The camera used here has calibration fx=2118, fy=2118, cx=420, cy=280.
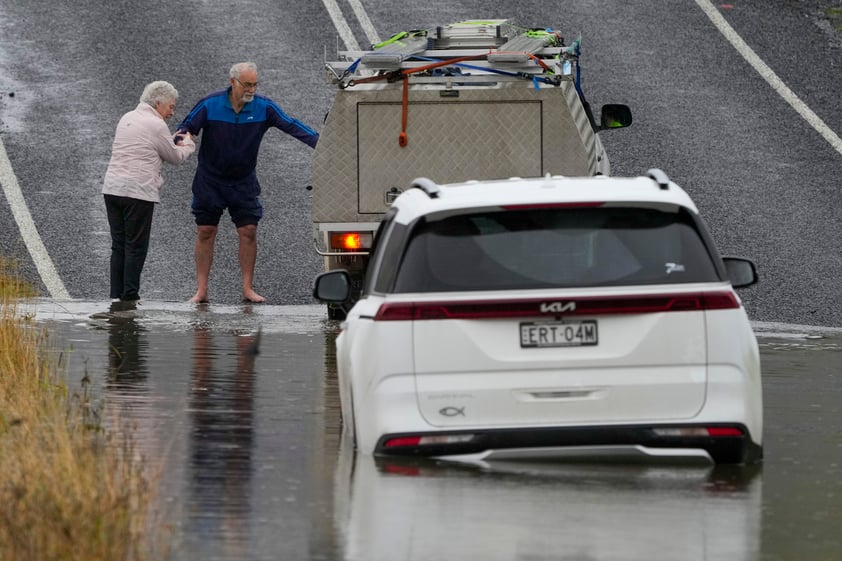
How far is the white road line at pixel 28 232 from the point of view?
21.6 m

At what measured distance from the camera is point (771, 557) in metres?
7.75

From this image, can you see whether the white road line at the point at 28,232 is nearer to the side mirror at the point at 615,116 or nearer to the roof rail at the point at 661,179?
the side mirror at the point at 615,116

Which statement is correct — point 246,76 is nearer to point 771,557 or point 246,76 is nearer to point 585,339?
point 585,339

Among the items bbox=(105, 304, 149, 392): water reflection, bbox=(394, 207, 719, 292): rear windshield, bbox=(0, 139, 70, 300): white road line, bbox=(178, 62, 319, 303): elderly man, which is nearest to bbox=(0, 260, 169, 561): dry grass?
bbox=(394, 207, 719, 292): rear windshield

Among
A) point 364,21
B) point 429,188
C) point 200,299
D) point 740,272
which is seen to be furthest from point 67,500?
point 364,21

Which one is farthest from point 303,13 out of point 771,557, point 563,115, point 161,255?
point 771,557

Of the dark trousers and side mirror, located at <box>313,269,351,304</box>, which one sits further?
the dark trousers

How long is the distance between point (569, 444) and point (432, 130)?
25.6 ft

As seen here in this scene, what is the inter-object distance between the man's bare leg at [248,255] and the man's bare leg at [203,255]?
26cm

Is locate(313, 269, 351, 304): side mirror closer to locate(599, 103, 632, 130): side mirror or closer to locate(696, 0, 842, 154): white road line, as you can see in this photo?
locate(599, 103, 632, 130): side mirror

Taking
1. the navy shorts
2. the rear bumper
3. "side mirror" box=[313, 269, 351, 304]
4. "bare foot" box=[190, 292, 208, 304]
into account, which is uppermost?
the navy shorts

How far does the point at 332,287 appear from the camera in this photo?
1079cm

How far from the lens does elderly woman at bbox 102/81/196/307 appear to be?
61.6ft

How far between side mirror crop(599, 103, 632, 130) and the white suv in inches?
365
